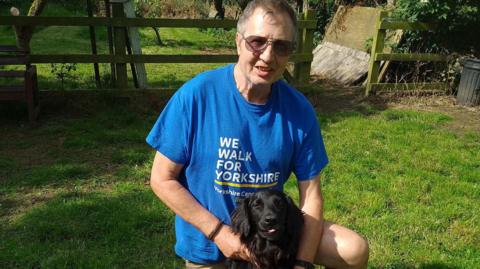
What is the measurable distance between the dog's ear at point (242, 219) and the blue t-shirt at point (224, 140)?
0.12 meters

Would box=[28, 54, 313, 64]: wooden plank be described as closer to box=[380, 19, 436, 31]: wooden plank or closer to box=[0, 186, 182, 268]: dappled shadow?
box=[380, 19, 436, 31]: wooden plank

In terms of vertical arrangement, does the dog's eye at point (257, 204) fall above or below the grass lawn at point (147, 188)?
above

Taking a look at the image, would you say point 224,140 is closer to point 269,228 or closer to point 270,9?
point 269,228

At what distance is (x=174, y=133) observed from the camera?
2.37 meters

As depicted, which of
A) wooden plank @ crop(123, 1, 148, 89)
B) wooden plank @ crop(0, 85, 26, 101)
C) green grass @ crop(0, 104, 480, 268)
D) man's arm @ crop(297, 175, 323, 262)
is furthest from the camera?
wooden plank @ crop(123, 1, 148, 89)

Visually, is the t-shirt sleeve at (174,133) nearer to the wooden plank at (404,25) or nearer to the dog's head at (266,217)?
the dog's head at (266,217)

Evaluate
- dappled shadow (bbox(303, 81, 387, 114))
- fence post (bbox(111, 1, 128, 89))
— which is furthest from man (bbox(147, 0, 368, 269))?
dappled shadow (bbox(303, 81, 387, 114))

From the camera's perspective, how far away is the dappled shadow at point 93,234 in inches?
144

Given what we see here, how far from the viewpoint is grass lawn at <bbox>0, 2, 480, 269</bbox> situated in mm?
3857

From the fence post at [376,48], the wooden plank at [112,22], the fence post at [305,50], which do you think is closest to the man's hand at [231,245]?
the wooden plank at [112,22]

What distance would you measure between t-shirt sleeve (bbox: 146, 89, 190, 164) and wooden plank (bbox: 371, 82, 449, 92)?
7.37m

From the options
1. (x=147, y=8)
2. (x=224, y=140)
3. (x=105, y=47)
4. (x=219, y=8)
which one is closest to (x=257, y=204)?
(x=224, y=140)

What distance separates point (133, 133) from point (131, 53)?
2215 millimetres

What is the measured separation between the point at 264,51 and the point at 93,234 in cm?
255
